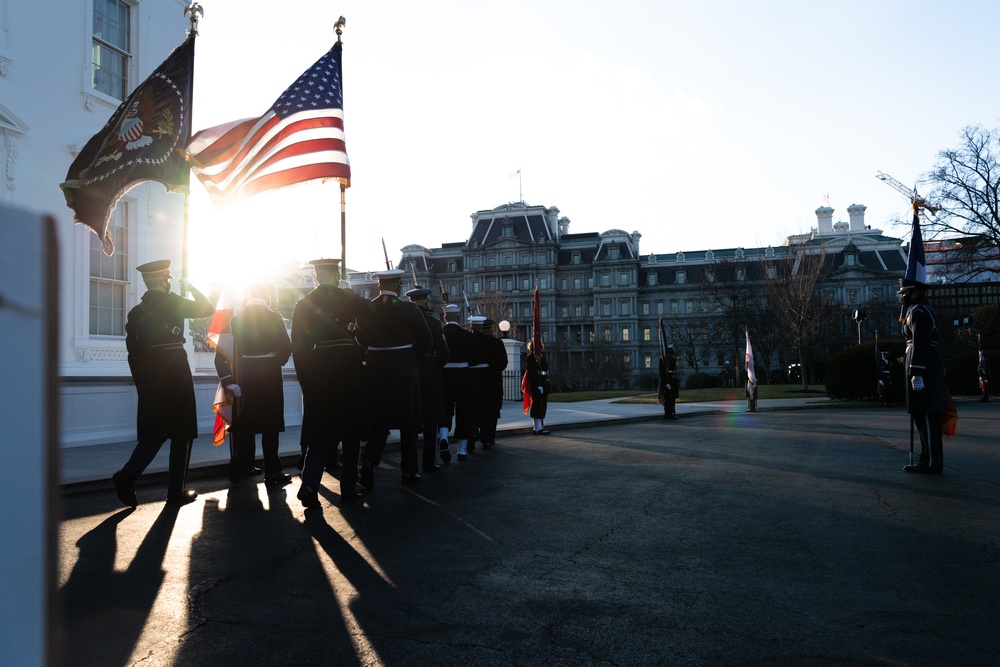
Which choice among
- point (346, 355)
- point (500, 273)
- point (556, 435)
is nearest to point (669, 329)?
point (500, 273)

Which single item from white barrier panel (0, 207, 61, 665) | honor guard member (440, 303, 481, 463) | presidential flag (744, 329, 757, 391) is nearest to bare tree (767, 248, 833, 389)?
presidential flag (744, 329, 757, 391)

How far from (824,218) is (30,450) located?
96.4 m

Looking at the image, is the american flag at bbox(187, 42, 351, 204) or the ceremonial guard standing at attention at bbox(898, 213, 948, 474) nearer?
the ceremonial guard standing at attention at bbox(898, 213, 948, 474)

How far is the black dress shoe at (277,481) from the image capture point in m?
7.66

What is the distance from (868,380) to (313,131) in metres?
21.3

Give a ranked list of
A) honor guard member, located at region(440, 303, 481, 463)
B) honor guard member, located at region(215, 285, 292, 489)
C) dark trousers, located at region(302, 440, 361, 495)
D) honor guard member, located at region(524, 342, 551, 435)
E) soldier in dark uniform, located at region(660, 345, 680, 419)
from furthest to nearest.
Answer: soldier in dark uniform, located at region(660, 345, 680, 419), honor guard member, located at region(524, 342, 551, 435), honor guard member, located at region(440, 303, 481, 463), honor guard member, located at region(215, 285, 292, 489), dark trousers, located at region(302, 440, 361, 495)

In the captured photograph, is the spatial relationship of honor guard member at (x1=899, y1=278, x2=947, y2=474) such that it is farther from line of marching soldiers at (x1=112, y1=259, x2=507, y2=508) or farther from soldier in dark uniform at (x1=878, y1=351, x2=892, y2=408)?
soldier in dark uniform at (x1=878, y1=351, x2=892, y2=408)

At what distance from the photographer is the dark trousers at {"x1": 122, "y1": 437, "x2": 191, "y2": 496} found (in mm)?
6465

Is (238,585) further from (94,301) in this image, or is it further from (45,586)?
(94,301)

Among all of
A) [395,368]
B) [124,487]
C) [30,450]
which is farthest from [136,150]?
[30,450]

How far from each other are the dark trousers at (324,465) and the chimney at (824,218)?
296 ft

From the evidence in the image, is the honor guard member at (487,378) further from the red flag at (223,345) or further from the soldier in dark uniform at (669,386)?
the soldier in dark uniform at (669,386)

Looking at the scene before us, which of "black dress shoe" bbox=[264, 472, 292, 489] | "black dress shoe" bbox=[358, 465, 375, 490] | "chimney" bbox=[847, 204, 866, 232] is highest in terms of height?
"chimney" bbox=[847, 204, 866, 232]

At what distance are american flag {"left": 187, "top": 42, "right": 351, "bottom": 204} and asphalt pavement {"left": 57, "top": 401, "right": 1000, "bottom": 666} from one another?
4497 millimetres
